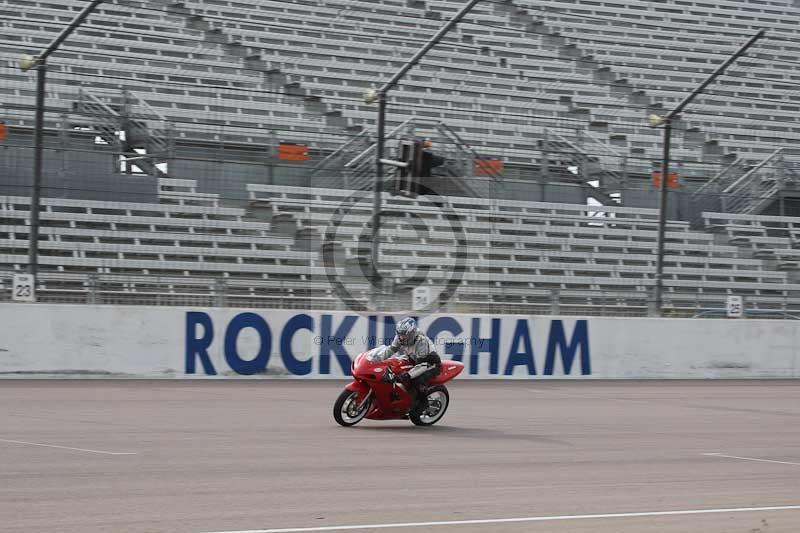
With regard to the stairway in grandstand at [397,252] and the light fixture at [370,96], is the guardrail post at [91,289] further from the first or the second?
the light fixture at [370,96]

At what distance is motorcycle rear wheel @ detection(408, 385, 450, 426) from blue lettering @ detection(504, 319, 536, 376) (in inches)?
292

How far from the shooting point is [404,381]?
12172 millimetres

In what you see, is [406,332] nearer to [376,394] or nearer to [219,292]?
[376,394]

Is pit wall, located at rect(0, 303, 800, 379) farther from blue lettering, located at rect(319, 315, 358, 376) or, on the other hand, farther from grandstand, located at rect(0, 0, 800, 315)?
grandstand, located at rect(0, 0, 800, 315)

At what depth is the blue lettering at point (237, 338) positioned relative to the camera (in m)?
18.0

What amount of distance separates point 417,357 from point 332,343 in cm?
642

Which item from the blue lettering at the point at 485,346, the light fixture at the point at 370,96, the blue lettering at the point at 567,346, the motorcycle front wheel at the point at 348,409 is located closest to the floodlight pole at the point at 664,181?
the blue lettering at the point at 567,346

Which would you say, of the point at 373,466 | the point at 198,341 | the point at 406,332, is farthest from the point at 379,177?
the point at 373,466

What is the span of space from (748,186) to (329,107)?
33.8 ft

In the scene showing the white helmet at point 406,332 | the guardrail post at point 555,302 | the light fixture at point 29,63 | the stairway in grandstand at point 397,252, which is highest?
the light fixture at point 29,63

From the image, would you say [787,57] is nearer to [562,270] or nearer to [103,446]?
[562,270]

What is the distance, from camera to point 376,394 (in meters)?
12.1

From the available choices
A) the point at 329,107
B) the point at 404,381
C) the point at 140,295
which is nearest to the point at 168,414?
the point at 404,381

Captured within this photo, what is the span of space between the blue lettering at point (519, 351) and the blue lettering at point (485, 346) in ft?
0.94
